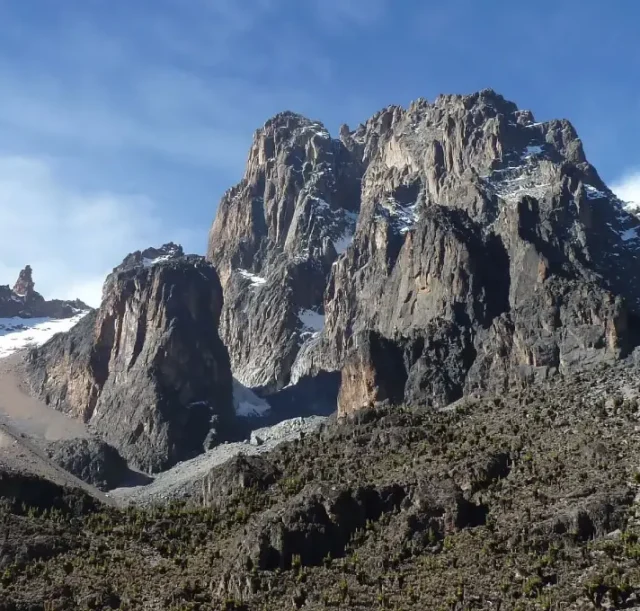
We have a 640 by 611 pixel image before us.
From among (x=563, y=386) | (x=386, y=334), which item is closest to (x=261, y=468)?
(x=563, y=386)

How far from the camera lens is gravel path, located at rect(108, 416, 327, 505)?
14800 centimetres

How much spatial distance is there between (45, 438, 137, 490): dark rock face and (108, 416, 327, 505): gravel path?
6251 millimetres

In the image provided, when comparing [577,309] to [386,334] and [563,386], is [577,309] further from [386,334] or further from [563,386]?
[386,334]

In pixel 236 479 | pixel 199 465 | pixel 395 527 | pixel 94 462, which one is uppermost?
pixel 199 465

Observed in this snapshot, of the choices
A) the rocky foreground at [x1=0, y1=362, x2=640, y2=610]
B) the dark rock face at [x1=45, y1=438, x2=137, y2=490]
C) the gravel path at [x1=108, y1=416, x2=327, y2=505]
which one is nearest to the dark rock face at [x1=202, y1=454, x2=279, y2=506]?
the rocky foreground at [x1=0, y1=362, x2=640, y2=610]

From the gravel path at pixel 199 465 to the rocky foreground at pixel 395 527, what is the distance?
119ft

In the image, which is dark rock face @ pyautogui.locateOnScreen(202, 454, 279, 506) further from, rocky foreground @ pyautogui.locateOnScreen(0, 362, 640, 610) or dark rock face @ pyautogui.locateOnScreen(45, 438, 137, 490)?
dark rock face @ pyautogui.locateOnScreen(45, 438, 137, 490)

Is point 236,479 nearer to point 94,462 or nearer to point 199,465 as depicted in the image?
point 199,465

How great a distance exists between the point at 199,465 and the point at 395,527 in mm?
98254

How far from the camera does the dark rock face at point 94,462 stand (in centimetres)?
17600

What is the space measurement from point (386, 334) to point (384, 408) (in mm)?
69664

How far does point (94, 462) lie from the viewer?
586ft

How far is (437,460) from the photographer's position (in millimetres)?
94062

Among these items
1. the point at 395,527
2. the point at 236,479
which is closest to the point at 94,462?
the point at 236,479
